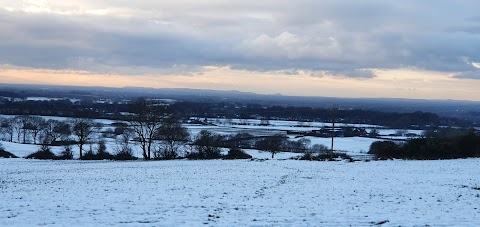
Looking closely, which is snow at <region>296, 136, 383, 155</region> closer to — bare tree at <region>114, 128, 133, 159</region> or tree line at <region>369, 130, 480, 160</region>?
tree line at <region>369, 130, 480, 160</region>

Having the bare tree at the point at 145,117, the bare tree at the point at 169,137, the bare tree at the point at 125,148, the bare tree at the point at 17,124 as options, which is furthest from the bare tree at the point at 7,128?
the bare tree at the point at 145,117

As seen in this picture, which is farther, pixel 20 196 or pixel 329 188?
pixel 329 188

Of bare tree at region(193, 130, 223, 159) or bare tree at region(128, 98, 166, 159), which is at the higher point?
bare tree at region(128, 98, 166, 159)

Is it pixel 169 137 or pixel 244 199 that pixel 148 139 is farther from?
pixel 244 199

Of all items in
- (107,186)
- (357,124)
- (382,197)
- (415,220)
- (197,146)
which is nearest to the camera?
(415,220)

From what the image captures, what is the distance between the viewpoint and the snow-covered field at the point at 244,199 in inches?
538

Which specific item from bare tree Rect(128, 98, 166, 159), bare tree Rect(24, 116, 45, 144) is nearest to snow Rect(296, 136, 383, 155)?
bare tree Rect(128, 98, 166, 159)

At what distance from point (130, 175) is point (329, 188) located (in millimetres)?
14400

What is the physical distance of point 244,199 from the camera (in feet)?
59.4

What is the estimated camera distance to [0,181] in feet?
84.2

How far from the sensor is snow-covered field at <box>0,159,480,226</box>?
13664mm

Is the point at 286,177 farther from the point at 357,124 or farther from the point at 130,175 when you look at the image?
the point at 357,124

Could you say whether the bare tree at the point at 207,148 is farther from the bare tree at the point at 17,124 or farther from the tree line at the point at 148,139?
the bare tree at the point at 17,124

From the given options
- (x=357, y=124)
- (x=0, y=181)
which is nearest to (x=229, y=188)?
(x=0, y=181)
